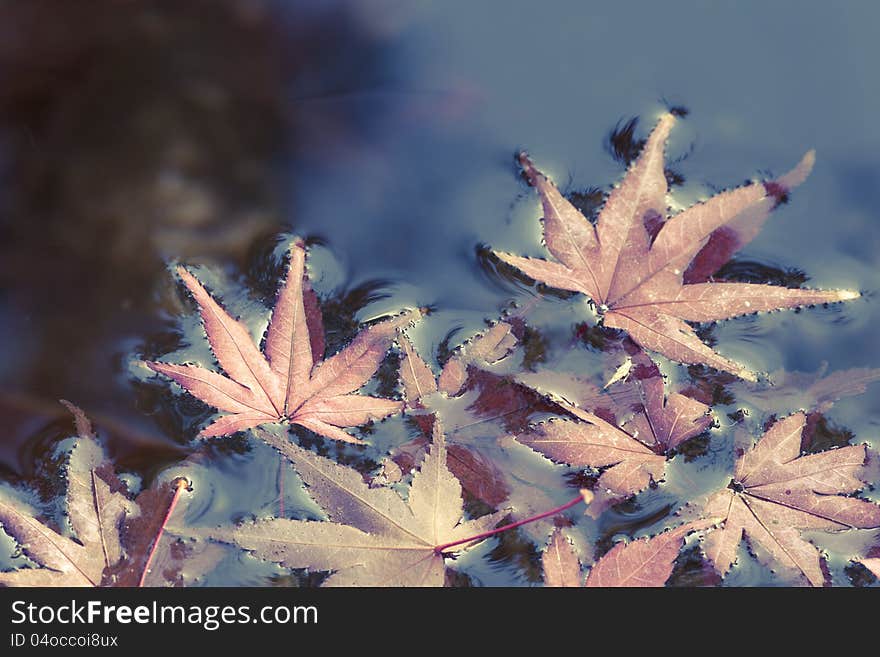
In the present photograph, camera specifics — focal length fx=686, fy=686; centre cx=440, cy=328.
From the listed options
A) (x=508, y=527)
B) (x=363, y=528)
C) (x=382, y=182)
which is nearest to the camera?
(x=363, y=528)

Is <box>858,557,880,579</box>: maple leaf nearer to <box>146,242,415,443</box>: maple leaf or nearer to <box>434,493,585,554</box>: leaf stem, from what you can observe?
<box>434,493,585,554</box>: leaf stem

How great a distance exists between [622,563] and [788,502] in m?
0.29

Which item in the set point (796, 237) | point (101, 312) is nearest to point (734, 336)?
point (796, 237)

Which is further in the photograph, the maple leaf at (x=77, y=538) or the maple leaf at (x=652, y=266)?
the maple leaf at (x=652, y=266)

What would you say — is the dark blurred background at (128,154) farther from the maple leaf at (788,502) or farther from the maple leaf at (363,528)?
the maple leaf at (788,502)

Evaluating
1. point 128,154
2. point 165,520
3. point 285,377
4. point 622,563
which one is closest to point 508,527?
point 622,563

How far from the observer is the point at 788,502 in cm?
108

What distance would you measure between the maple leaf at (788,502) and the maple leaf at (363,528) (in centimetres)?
45

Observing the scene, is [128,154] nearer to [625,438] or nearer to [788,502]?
[625,438]

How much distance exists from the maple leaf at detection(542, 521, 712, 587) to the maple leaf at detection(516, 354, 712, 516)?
80mm

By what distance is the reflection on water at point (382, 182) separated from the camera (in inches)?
48.8

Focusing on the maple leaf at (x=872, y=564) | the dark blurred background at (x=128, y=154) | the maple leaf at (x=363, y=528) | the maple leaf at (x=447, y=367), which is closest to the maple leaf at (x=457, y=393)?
the maple leaf at (x=447, y=367)
